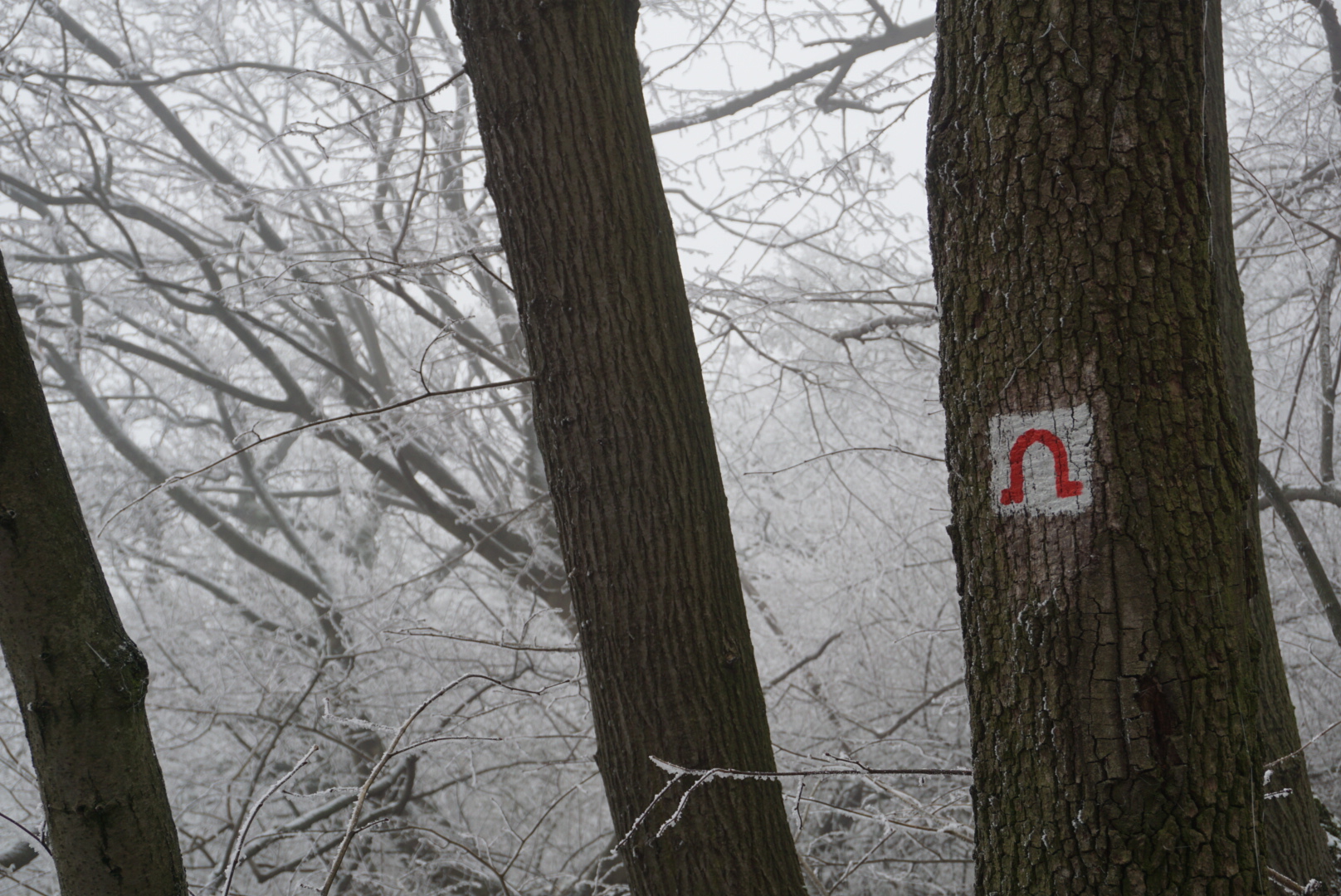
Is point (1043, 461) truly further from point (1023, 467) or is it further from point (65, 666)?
point (65, 666)

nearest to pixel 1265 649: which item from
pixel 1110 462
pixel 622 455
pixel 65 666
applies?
pixel 1110 462

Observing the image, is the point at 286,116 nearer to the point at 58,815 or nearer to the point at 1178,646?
the point at 58,815

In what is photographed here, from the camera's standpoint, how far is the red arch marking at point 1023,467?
3.91 ft

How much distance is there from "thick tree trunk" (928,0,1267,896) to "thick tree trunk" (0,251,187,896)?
4.29 ft

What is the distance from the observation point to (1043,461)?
1210 millimetres

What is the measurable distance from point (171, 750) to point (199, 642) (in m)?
0.68

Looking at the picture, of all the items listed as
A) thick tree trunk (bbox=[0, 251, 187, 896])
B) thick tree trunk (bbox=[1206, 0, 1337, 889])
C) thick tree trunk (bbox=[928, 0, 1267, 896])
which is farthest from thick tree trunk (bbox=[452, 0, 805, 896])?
thick tree trunk (bbox=[1206, 0, 1337, 889])

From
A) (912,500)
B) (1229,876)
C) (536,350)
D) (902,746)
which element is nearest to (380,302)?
(912,500)

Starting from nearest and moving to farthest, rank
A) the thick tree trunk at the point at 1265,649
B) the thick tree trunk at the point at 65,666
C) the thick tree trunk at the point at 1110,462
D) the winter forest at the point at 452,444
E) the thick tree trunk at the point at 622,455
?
the thick tree trunk at the point at 1110,462, the thick tree trunk at the point at 65,666, the thick tree trunk at the point at 622,455, the thick tree trunk at the point at 1265,649, the winter forest at the point at 452,444

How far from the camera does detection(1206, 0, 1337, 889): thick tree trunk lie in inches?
84.9

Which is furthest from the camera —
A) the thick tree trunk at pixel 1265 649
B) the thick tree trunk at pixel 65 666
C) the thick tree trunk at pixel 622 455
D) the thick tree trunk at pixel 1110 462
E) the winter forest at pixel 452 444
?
the winter forest at pixel 452 444

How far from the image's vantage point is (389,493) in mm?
7598

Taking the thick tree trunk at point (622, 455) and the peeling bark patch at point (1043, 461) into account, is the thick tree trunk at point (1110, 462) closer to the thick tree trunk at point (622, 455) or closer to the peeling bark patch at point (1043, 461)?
the peeling bark patch at point (1043, 461)

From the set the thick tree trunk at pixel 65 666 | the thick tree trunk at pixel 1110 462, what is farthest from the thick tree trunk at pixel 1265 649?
the thick tree trunk at pixel 65 666
